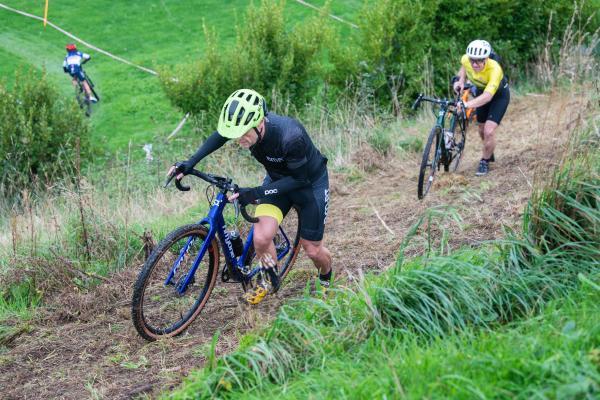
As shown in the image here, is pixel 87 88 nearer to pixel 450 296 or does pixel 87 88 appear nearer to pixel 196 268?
pixel 196 268

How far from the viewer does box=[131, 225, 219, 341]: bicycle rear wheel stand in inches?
219

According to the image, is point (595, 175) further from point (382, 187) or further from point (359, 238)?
point (382, 187)

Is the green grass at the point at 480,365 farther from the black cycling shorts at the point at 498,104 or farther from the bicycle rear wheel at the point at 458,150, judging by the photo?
the black cycling shorts at the point at 498,104

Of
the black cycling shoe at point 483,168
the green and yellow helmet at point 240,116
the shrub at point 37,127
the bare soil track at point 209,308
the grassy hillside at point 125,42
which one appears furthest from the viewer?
the grassy hillside at point 125,42

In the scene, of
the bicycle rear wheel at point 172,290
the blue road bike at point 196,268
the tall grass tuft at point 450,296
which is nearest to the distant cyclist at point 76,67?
the bicycle rear wheel at point 172,290

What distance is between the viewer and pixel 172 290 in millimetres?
6977

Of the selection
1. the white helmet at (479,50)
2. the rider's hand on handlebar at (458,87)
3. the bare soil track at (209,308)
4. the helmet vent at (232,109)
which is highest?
the white helmet at (479,50)

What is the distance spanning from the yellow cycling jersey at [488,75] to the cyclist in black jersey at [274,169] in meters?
4.00

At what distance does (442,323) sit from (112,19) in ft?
83.2

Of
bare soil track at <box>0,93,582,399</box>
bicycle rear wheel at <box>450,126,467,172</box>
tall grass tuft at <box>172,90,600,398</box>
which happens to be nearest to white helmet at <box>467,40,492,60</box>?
bicycle rear wheel at <box>450,126,467,172</box>

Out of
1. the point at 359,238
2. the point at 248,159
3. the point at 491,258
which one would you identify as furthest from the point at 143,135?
the point at 491,258

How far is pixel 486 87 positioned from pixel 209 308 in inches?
199

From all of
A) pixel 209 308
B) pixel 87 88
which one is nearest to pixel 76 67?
pixel 87 88

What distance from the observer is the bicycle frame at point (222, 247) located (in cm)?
585
